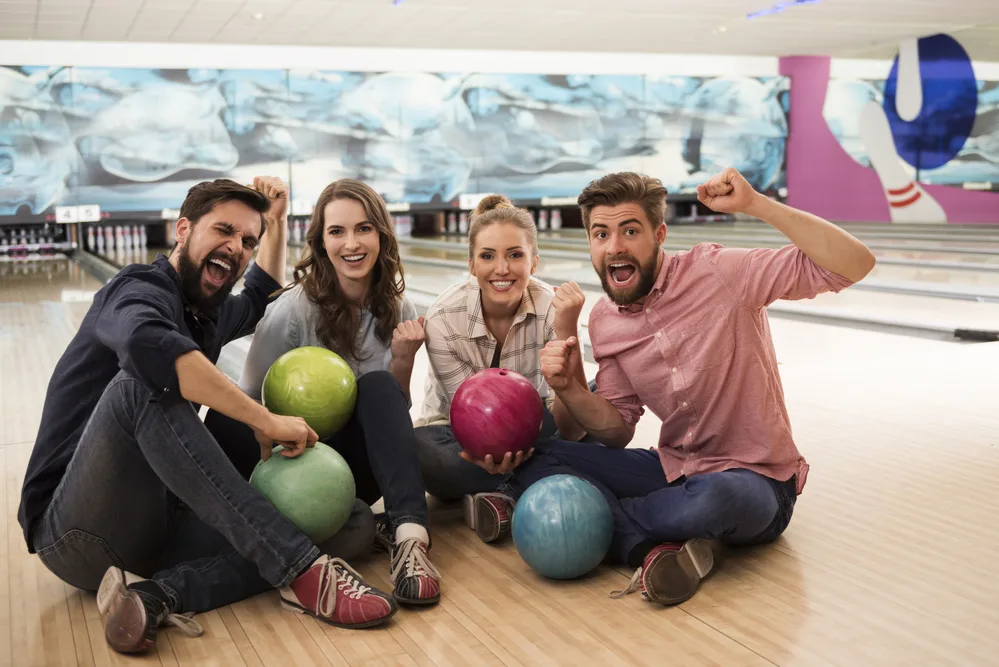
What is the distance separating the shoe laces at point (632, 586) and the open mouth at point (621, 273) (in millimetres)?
508

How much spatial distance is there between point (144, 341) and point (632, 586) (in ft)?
2.84

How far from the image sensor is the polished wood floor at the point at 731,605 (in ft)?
4.75

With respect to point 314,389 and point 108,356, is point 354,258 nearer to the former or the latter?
point 314,389

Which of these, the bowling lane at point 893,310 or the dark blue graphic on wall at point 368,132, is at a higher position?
the dark blue graphic on wall at point 368,132

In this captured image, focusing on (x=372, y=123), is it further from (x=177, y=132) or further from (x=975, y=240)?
(x=975, y=240)

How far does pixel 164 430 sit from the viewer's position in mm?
1466

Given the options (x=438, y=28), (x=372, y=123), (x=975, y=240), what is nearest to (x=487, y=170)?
(x=372, y=123)

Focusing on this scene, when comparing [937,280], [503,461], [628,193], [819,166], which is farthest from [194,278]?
[819,166]

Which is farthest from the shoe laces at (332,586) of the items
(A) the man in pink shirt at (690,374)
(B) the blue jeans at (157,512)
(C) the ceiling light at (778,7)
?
(C) the ceiling light at (778,7)

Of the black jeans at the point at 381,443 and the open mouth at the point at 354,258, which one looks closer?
the black jeans at the point at 381,443

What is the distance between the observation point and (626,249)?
180 cm

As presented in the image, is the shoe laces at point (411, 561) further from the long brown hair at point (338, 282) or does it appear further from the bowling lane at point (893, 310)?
the bowling lane at point (893, 310)

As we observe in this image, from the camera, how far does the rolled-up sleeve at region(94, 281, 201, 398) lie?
1.45 metres

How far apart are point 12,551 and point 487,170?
913 centimetres
